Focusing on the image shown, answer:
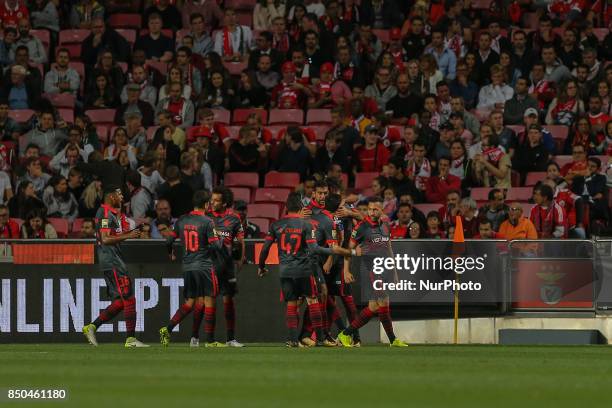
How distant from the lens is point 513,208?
70.3 ft

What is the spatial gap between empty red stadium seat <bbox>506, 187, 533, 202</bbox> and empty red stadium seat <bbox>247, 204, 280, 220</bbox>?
364cm

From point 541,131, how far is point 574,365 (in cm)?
952

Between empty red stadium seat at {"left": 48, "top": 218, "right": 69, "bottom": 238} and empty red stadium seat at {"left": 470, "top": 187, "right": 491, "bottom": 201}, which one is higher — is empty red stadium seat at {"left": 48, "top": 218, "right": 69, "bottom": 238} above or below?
below

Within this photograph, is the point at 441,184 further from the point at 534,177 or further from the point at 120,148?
the point at 120,148

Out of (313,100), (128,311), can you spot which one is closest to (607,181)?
(313,100)

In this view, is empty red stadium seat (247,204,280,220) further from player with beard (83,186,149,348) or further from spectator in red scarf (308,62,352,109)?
player with beard (83,186,149,348)

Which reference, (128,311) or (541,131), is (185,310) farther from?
(541,131)

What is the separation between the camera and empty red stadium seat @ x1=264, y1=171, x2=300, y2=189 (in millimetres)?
24234

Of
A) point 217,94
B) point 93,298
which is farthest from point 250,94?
point 93,298

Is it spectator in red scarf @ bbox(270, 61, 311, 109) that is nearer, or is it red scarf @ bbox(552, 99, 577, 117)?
red scarf @ bbox(552, 99, 577, 117)

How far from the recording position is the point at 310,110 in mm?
25734

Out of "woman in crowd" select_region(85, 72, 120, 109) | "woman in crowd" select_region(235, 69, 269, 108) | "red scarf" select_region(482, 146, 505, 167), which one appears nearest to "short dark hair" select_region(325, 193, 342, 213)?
"red scarf" select_region(482, 146, 505, 167)

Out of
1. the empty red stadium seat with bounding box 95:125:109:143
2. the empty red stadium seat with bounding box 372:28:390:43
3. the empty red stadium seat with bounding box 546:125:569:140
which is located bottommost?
the empty red stadium seat with bounding box 95:125:109:143

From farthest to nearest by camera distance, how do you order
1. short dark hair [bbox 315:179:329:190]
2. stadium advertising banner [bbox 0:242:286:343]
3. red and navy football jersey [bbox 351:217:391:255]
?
stadium advertising banner [bbox 0:242:286:343]
short dark hair [bbox 315:179:329:190]
red and navy football jersey [bbox 351:217:391:255]
